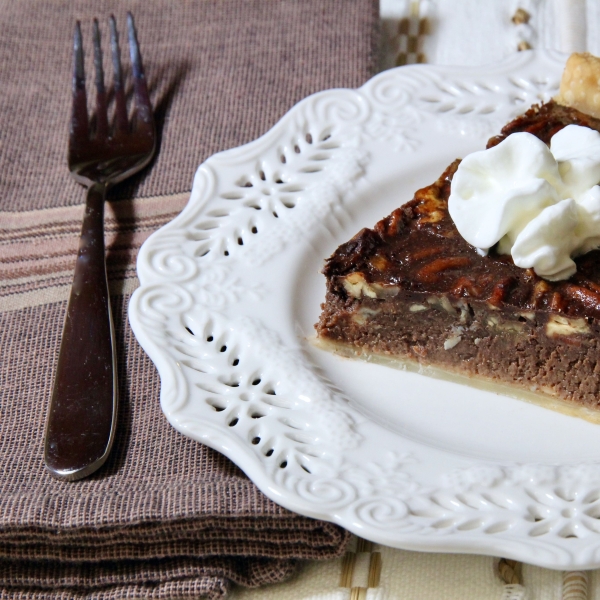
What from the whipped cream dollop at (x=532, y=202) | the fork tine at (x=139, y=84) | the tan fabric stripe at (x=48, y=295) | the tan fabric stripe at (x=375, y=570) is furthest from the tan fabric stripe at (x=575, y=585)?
the fork tine at (x=139, y=84)

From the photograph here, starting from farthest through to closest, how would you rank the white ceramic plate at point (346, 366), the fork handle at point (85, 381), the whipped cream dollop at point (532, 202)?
the whipped cream dollop at point (532, 202)
the fork handle at point (85, 381)
the white ceramic plate at point (346, 366)

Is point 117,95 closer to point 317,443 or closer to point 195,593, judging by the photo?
point 317,443

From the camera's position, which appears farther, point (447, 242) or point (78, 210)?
point (78, 210)

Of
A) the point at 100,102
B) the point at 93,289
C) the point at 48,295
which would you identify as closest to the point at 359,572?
the point at 93,289

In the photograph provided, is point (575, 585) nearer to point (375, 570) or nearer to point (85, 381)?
point (375, 570)

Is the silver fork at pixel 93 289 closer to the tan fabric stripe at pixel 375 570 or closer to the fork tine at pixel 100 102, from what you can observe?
the fork tine at pixel 100 102

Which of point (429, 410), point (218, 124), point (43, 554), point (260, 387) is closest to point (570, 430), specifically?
point (429, 410)
